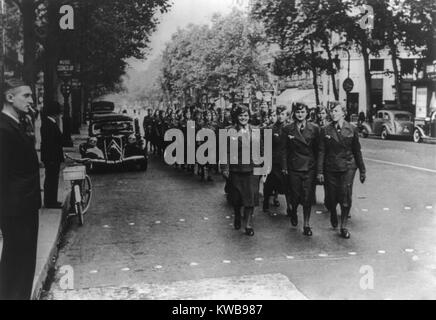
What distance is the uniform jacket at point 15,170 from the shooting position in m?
5.16

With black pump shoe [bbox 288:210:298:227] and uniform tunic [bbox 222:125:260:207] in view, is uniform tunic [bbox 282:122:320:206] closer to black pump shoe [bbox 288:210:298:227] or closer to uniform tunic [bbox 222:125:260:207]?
black pump shoe [bbox 288:210:298:227]

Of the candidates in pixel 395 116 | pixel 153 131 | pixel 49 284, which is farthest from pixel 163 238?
pixel 395 116

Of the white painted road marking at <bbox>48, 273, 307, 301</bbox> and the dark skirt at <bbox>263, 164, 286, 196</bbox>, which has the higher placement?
the dark skirt at <bbox>263, 164, 286, 196</bbox>

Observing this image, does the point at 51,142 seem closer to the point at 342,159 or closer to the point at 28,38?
the point at 342,159

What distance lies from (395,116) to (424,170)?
58.6 feet

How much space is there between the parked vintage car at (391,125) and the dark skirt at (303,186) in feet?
81.4

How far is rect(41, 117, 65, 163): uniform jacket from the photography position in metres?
10.7

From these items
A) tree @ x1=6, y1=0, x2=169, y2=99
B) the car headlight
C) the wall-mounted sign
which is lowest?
the car headlight

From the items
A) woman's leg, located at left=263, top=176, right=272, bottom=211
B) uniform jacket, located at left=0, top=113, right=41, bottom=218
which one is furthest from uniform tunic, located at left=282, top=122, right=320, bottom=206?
uniform jacket, located at left=0, top=113, right=41, bottom=218

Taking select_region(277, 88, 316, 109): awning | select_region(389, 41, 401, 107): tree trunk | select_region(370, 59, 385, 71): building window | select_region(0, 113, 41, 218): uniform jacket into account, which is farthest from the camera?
select_region(277, 88, 316, 109): awning

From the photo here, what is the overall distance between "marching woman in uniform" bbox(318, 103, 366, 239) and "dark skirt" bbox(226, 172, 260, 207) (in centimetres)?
95

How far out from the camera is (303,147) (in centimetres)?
949

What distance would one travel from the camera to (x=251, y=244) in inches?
342

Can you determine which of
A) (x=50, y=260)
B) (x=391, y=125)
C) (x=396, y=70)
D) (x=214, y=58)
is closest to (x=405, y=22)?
(x=391, y=125)
